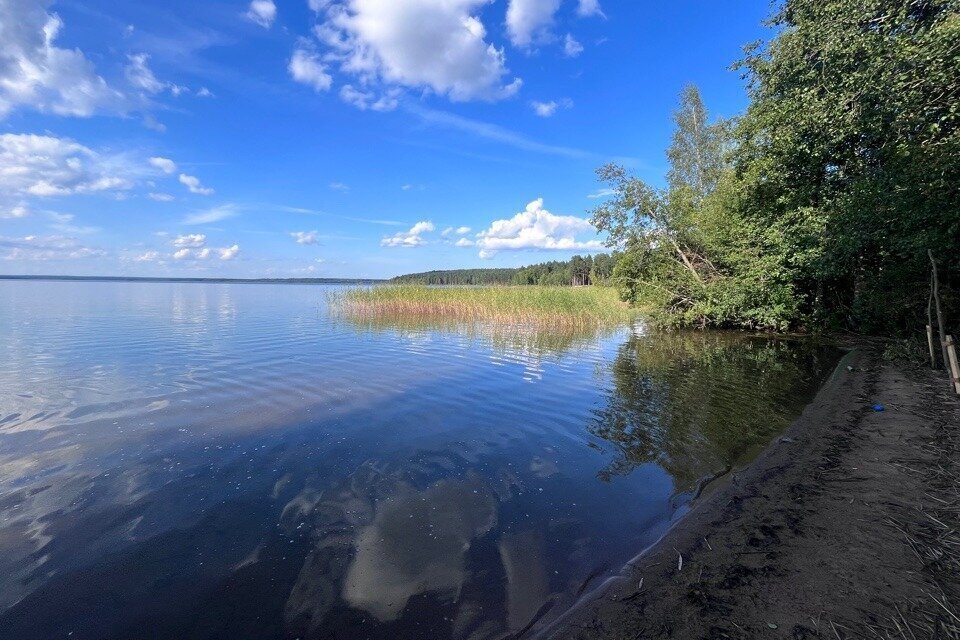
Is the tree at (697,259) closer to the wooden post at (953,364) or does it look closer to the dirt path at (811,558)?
the wooden post at (953,364)

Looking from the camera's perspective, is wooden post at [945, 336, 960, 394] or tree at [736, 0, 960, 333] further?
tree at [736, 0, 960, 333]

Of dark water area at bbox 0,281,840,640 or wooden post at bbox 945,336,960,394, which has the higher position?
wooden post at bbox 945,336,960,394

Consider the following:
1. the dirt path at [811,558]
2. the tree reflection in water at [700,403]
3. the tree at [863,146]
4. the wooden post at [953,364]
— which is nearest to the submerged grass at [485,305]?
the tree reflection in water at [700,403]

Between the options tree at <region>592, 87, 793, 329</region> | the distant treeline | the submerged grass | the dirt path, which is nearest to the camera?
the dirt path

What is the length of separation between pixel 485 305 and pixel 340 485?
Answer: 18415mm

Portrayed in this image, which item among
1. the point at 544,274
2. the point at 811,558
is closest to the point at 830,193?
the point at 811,558

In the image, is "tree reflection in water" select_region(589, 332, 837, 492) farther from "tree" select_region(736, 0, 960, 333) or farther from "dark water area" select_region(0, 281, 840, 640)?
"tree" select_region(736, 0, 960, 333)

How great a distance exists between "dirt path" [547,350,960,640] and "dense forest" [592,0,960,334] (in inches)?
307

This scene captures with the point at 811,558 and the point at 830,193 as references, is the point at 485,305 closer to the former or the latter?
the point at 830,193

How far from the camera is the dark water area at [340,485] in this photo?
9.94ft

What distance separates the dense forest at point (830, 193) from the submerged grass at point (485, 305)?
138 inches

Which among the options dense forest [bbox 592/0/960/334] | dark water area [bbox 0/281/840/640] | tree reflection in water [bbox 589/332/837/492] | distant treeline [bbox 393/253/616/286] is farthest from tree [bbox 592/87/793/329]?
distant treeline [bbox 393/253/616/286]

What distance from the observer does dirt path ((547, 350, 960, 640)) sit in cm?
245

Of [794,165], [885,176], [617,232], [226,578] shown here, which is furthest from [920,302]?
[226,578]
